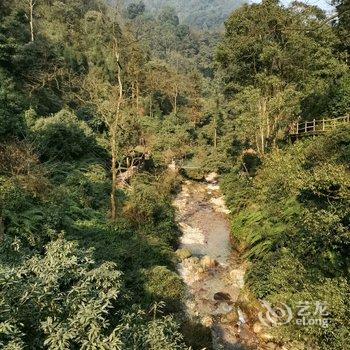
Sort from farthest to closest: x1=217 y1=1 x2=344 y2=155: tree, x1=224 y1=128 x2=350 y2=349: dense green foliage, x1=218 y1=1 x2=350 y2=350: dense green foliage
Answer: x1=217 y1=1 x2=344 y2=155: tree < x1=218 y1=1 x2=350 y2=350: dense green foliage < x1=224 y1=128 x2=350 y2=349: dense green foliage

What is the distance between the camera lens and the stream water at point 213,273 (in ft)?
39.7

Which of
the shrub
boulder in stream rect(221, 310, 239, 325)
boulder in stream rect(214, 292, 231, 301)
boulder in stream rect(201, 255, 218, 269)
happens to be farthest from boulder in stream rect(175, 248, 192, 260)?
the shrub

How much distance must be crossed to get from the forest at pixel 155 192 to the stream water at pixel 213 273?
1.85ft

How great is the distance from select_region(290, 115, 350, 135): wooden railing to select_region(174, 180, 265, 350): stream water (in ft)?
25.3

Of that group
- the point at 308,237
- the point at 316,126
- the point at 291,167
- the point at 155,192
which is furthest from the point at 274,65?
the point at 308,237

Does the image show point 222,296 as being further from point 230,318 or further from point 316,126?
point 316,126

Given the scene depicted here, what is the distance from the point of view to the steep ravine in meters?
12.0

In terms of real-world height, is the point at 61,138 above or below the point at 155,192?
above

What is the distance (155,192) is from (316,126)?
1166cm

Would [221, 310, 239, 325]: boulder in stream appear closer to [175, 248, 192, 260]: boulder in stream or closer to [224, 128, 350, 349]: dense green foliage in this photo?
[224, 128, 350, 349]: dense green foliage

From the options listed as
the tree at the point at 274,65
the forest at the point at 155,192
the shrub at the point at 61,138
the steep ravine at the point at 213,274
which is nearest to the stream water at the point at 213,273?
the steep ravine at the point at 213,274

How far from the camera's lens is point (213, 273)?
16.2m

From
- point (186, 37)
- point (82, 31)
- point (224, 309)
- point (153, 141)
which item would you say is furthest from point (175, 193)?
point (186, 37)

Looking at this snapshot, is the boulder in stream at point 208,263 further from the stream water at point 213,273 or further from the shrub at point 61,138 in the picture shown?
the shrub at point 61,138
